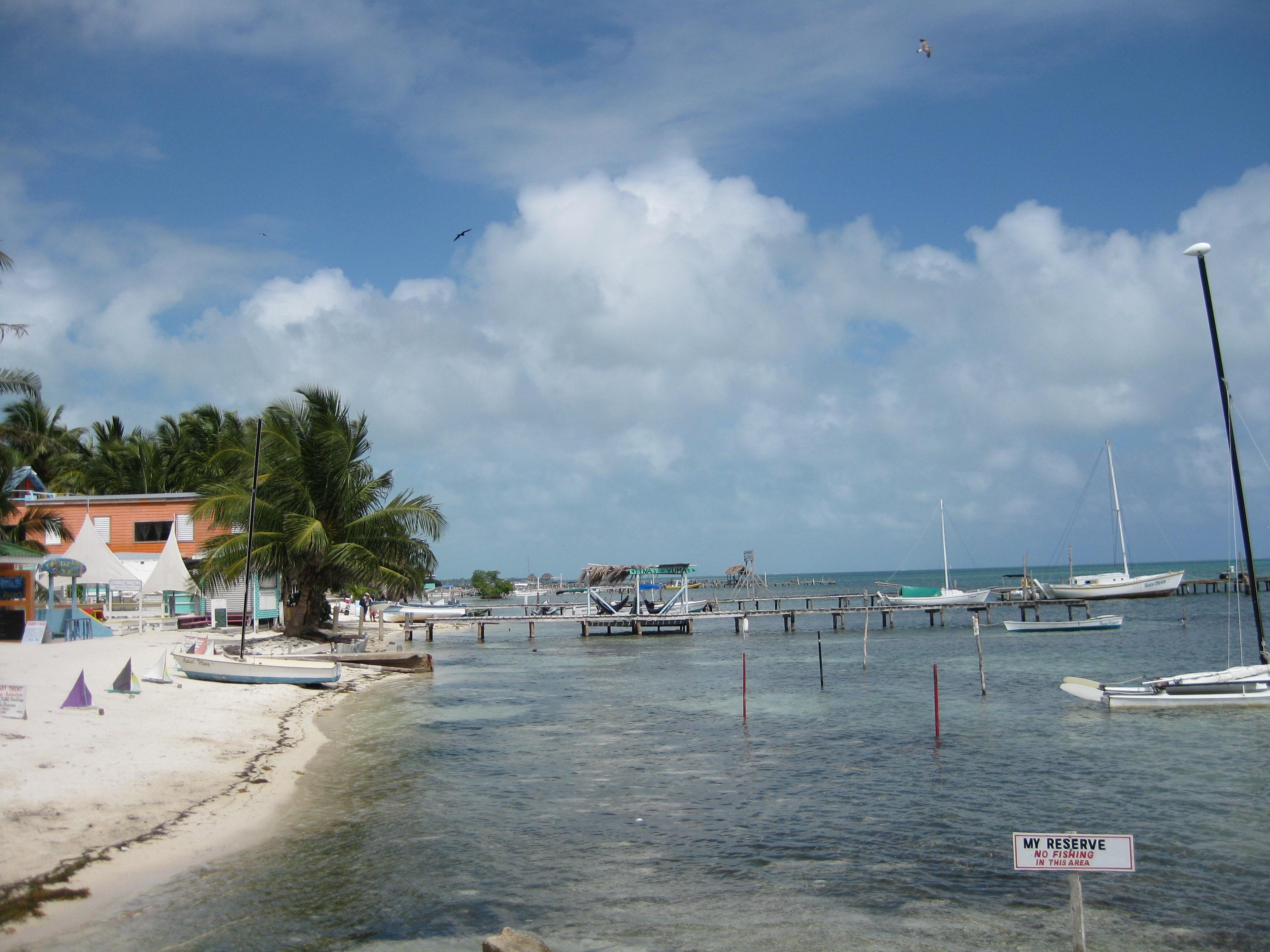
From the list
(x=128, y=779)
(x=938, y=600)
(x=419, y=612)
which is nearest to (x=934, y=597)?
(x=938, y=600)

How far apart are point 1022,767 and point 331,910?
1346 cm

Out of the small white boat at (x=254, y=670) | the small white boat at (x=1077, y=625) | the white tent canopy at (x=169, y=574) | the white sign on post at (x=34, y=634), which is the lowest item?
the small white boat at (x=1077, y=625)

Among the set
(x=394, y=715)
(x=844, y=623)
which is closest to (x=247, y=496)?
(x=394, y=715)

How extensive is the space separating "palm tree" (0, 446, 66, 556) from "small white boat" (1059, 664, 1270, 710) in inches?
1290

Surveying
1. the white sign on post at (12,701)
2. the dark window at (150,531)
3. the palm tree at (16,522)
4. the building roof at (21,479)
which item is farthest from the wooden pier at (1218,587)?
the white sign on post at (12,701)

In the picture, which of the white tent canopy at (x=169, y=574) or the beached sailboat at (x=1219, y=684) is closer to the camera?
the beached sailboat at (x=1219, y=684)

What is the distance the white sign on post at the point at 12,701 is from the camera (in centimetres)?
1444

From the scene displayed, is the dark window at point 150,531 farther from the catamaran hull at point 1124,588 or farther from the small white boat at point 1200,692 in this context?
the catamaran hull at point 1124,588

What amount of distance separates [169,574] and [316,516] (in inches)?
243

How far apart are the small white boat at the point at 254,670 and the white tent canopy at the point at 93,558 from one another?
718cm

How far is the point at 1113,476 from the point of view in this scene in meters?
68.3

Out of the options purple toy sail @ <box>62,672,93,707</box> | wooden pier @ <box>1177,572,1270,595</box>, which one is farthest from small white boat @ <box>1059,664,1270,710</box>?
wooden pier @ <box>1177,572,1270,595</box>

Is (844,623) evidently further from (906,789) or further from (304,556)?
(906,789)

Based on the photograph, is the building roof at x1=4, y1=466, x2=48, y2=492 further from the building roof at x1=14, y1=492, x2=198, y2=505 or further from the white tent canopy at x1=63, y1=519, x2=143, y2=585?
the white tent canopy at x1=63, y1=519, x2=143, y2=585
